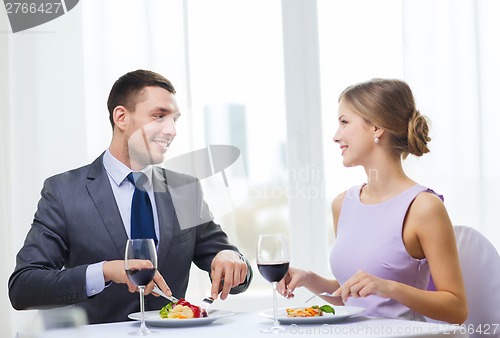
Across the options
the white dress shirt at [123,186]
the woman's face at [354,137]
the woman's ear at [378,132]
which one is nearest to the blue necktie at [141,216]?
the white dress shirt at [123,186]

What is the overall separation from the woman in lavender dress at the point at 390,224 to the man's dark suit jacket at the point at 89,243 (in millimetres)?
320

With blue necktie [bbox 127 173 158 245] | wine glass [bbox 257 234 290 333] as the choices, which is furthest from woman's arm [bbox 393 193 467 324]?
blue necktie [bbox 127 173 158 245]

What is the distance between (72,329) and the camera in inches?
24.1

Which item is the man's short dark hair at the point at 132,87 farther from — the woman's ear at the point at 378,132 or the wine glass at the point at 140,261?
the wine glass at the point at 140,261

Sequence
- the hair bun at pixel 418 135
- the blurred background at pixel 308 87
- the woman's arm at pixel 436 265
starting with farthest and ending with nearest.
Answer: the blurred background at pixel 308 87, the hair bun at pixel 418 135, the woman's arm at pixel 436 265

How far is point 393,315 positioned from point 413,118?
56cm

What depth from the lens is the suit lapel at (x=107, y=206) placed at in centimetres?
207

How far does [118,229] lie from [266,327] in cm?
72

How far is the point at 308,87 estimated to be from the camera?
319cm

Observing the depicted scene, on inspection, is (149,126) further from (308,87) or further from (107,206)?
(308,87)

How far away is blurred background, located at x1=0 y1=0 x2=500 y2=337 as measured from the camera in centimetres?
305

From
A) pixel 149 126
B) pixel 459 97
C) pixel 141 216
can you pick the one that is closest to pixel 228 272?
pixel 141 216

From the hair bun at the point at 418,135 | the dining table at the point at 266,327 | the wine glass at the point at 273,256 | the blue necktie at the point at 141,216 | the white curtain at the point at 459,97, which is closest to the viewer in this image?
the dining table at the point at 266,327

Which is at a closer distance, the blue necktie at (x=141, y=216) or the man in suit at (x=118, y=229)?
the man in suit at (x=118, y=229)
